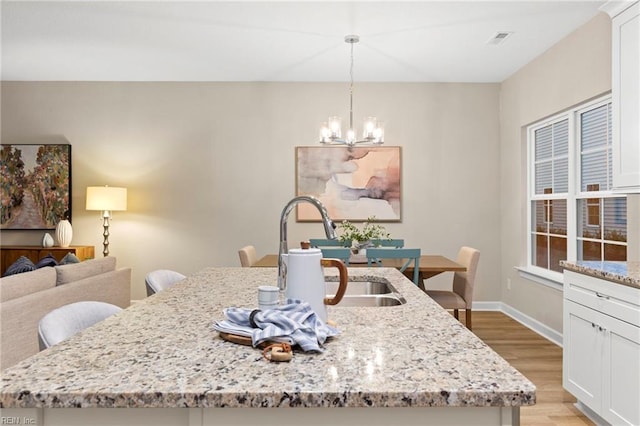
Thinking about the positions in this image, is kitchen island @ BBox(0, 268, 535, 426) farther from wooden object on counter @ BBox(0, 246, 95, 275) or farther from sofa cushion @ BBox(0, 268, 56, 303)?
wooden object on counter @ BBox(0, 246, 95, 275)

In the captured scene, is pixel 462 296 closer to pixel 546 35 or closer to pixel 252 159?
pixel 546 35

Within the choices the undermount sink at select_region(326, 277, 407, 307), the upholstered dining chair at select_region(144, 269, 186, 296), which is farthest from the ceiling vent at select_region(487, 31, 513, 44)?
the upholstered dining chair at select_region(144, 269, 186, 296)

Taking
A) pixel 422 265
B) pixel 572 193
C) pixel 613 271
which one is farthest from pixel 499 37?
pixel 613 271

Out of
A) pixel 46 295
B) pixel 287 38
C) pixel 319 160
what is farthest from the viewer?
pixel 319 160

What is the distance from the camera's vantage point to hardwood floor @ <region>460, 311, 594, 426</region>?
282 centimetres

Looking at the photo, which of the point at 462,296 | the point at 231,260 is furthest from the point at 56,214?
the point at 462,296

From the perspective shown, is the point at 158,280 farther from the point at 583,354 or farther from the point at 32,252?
the point at 32,252

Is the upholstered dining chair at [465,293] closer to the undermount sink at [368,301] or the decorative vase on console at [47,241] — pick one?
the undermount sink at [368,301]

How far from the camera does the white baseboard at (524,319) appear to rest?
14.5ft

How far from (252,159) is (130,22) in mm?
2128

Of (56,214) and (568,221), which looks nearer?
(568,221)

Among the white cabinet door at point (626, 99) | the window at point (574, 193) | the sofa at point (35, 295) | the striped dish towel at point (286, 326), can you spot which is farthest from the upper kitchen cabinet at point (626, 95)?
the sofa at point (35, 295)

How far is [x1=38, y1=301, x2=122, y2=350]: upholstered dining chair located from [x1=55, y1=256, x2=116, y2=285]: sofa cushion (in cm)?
211

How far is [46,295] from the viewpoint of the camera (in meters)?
3.20
